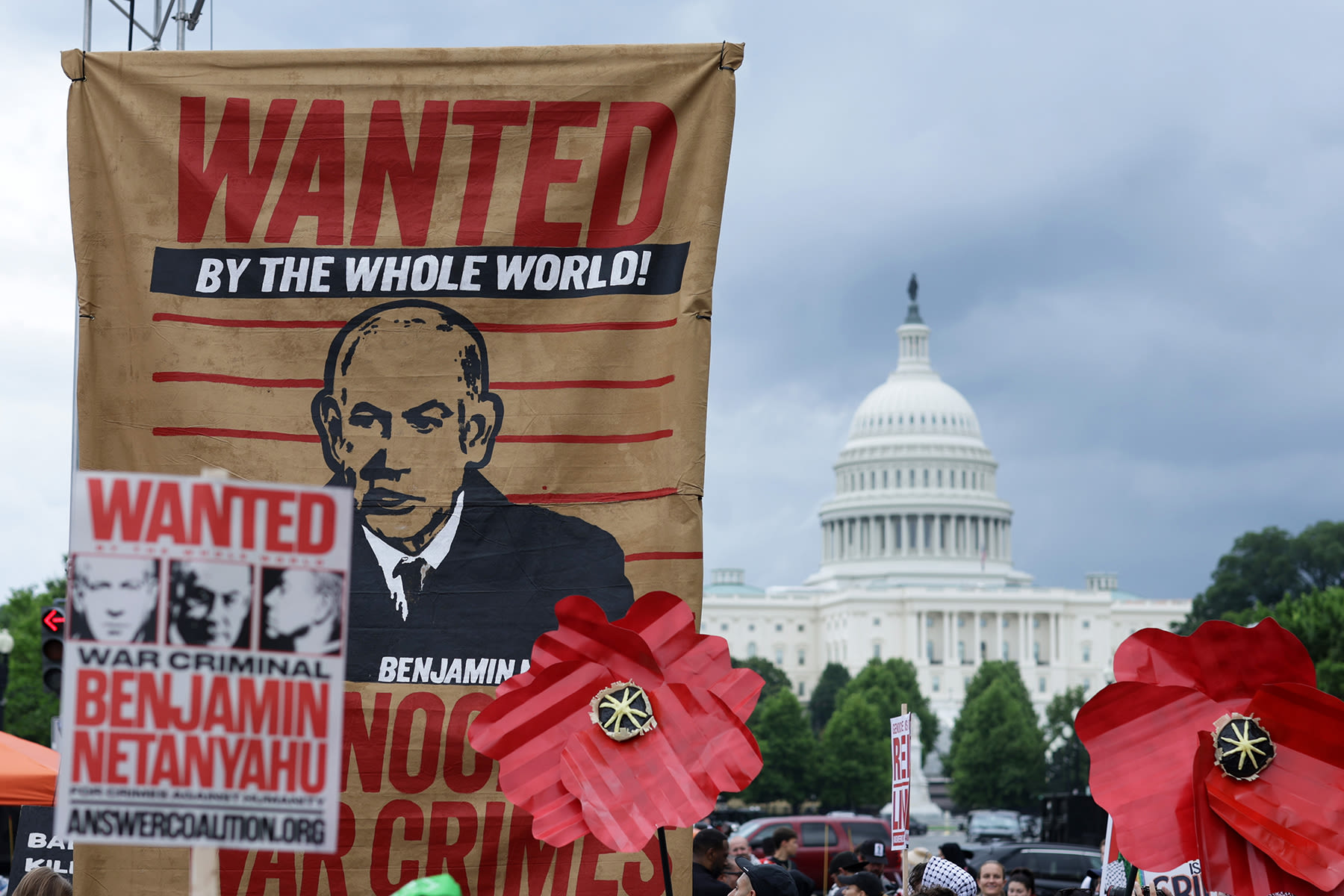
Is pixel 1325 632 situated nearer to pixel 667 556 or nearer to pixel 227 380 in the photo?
pixel 667 556

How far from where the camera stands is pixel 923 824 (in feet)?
248

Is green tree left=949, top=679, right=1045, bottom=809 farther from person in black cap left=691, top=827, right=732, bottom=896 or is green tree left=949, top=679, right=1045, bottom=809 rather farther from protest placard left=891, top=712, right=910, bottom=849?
person in black cap left=691, top=827, right=732, bottom=896

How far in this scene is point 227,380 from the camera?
5.26 m

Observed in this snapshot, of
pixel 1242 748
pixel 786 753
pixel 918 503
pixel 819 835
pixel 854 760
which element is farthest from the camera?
pixel 918 503

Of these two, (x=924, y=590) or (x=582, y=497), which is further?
(x=924, y=590)

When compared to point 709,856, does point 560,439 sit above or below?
above

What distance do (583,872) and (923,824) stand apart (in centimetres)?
7302

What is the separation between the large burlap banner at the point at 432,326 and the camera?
5.20 meters

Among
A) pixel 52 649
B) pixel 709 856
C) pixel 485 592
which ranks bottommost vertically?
pixel 709 856

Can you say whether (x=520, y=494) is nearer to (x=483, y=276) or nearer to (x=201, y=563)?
(x=483, y=276)

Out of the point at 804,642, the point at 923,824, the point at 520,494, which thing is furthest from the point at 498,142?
the point at 804,642

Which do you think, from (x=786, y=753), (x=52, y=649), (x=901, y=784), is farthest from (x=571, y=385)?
(x=786, y=753)

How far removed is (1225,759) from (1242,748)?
1.8 inches

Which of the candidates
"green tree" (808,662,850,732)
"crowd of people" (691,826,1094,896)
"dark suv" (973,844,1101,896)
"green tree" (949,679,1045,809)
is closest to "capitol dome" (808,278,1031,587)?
"green tree" (808,662,850,732)
